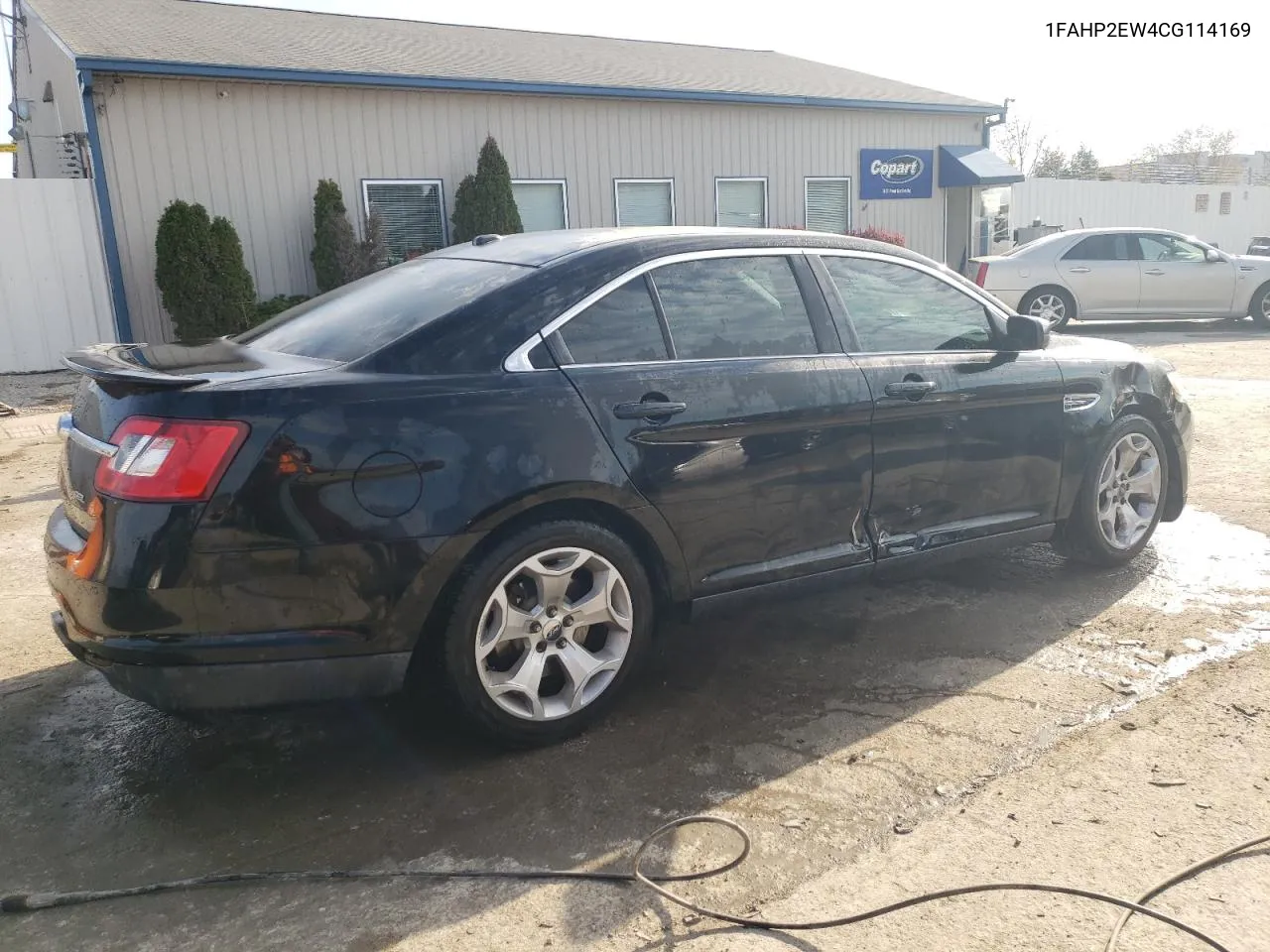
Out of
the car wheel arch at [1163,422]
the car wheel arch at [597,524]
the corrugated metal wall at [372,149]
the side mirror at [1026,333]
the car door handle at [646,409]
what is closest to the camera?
the car wheel arch at [597,524]

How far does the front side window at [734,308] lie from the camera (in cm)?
361

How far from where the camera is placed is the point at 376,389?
295 cm

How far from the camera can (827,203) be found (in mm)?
18359

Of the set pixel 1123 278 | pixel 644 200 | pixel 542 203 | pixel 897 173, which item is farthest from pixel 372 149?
pixel 1123 278

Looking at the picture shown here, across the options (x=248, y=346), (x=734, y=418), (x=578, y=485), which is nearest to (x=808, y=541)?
(x=734, y=418)

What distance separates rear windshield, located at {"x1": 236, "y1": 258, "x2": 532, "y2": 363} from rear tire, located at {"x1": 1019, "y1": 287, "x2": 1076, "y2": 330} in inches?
479

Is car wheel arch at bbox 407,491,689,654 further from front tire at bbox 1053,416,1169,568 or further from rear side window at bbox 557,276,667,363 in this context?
front tire at bbox 1053,416,1169,568

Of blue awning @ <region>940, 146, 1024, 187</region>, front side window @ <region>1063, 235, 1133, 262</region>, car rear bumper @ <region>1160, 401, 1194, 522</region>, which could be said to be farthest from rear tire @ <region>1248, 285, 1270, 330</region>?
car rear bumper @ <region>1160, 401, 1194, 522</region>

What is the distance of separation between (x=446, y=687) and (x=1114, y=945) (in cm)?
185

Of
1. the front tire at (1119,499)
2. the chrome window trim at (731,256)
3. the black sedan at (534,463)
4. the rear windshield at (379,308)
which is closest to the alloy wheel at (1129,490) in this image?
the front tire at (1119,499)

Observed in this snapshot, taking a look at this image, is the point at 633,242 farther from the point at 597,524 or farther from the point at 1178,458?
the point at 1178,458

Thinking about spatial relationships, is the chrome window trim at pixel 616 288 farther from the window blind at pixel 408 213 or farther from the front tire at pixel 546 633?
the window blind at pixel 408 213

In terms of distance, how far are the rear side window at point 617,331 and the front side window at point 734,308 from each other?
0.08 meters

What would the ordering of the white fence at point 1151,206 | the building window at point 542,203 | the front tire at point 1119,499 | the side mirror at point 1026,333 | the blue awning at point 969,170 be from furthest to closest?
the white fence at point 1151,206 < the blue awning at point 969,170 < the building window at point 542,203 < the front tire at point 1119,499 < the side mirror at point 1026,333
